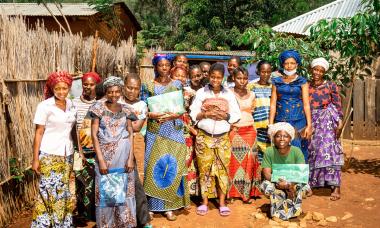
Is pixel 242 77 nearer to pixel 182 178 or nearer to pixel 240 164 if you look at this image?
pixel 240 164

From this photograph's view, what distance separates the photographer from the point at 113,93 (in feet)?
10.9

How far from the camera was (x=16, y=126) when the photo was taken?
4.34 meters

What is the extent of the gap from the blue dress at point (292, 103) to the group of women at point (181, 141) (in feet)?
0.04

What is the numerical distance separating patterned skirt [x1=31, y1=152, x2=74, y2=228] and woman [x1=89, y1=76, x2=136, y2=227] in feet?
1.06

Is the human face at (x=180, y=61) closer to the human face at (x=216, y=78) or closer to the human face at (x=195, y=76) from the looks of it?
the human face at (x=195, y=76)

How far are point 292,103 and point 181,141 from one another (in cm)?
134

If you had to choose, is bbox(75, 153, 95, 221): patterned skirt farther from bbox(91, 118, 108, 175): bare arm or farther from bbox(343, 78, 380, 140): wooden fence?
bbox(343, 78, 380, 140): wooden fence

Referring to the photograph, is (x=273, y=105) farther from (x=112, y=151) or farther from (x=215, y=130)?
(x=112, y=151)

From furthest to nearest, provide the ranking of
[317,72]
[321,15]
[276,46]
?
[321,15]
[276,46]
[317,72]

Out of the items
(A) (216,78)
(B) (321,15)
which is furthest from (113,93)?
(B) (321,15)

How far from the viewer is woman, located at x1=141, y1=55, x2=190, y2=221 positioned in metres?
3.95

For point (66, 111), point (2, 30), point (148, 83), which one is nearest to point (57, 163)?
point (66, 111)

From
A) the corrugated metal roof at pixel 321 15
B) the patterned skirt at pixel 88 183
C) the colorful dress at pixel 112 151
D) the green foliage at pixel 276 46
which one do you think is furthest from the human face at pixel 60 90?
the corrugated metal roof at pixel 321 15

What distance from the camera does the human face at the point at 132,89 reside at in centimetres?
369
